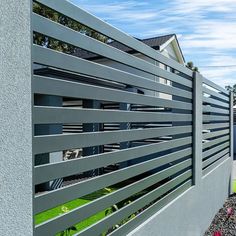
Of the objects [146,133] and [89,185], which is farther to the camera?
[146,133]

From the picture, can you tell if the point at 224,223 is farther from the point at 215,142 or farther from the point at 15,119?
the point at 15,119

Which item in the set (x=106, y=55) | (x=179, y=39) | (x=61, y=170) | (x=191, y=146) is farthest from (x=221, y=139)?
(x=179, y=39)

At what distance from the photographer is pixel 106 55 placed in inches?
110

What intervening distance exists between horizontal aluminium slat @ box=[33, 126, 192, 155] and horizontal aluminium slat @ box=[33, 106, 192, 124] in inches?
3.6

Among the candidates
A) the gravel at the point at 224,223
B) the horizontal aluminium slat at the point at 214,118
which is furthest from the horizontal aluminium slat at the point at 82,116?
the gravel at the point at 224,223

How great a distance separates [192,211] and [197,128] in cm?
120

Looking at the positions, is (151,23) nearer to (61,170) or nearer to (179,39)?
(179,39)

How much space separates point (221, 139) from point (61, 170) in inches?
254

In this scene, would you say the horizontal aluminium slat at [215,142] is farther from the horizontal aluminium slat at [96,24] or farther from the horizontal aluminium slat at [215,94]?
the horizontal aluminium slat at [96,24]

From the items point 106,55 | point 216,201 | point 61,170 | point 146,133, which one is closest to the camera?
point 61,170

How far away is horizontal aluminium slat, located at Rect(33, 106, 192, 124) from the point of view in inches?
79.0

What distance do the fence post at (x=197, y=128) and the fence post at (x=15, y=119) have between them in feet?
12.3

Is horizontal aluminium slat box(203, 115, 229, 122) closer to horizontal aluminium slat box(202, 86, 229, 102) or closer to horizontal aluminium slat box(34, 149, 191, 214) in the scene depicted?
horizontal aluminium slat box(202, 86, 229, 102)

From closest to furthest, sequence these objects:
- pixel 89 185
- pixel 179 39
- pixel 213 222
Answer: pixel 89 185
pixel 213 222
pixel 179 39
